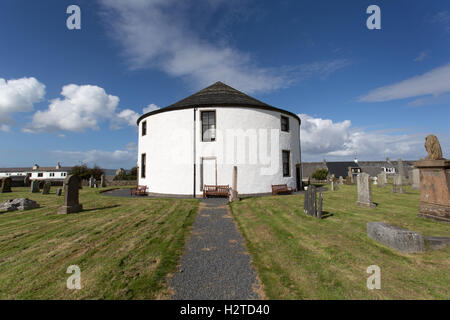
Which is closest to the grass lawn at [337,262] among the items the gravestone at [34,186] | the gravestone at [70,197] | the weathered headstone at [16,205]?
the gravestone at [70,197]

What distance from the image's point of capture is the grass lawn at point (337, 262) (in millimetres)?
3027

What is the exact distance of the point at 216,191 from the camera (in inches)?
579

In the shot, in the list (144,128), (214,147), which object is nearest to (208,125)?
(214,147)

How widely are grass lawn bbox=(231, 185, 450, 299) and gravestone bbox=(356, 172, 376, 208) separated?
2.38m

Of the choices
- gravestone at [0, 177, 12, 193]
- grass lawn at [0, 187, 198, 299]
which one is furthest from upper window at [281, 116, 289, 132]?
gravestone at [0, 177, 12, 193]

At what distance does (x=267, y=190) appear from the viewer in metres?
16.1

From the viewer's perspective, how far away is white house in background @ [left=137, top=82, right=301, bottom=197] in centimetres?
1535

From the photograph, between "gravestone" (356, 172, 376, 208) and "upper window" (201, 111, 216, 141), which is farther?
"upper window" (201, 111, 216, 141)

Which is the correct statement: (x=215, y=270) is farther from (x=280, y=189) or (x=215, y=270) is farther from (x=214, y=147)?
(x=280, y=189)

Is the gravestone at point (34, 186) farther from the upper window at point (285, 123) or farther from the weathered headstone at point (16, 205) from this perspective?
the upper window at point (285, 123)

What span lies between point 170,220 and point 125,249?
2.96 meters

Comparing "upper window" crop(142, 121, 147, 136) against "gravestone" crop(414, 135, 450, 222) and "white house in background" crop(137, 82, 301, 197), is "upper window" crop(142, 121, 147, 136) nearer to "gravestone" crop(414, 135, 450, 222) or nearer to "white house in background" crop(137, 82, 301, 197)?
"white house in background" crop(137, 82, 301, 197)

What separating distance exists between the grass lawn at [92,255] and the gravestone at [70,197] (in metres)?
1.20

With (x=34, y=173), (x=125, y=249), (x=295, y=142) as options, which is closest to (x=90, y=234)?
(x=125, y=249)
